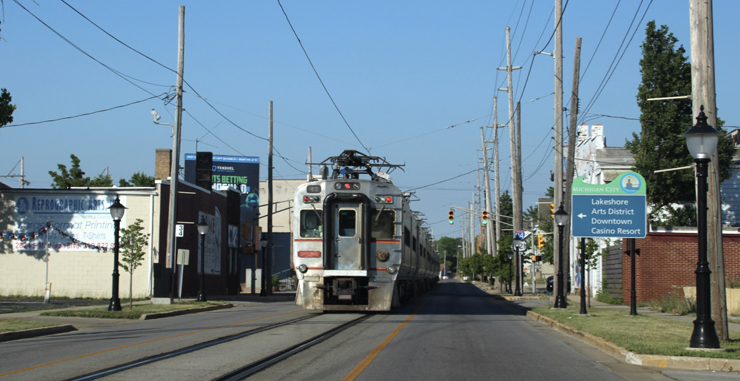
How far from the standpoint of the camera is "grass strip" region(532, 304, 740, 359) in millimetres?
12674

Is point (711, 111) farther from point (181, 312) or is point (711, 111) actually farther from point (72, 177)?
point (72, 177)

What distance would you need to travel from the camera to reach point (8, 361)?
11648mm

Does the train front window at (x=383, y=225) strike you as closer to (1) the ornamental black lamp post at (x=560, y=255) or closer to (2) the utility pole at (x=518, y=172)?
(1) the ornamental black lamp post at (x=560, y=255)

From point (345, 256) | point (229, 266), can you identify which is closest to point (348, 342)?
point (345, 256)

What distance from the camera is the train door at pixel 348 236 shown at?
21.9 meters

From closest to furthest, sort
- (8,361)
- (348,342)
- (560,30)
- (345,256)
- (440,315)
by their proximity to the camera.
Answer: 1. (8,361)
2. (348,342)
3. (345,256)
4. (440,315)
5. (560,30)

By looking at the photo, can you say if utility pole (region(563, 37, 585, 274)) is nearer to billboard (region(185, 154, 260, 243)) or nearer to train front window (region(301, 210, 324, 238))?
train front window (region(301, 210, 324, 238))

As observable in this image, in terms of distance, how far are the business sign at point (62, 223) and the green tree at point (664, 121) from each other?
79.0ft

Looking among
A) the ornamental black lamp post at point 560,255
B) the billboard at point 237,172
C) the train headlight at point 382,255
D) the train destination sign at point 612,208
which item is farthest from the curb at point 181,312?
the billboard at point 237,172

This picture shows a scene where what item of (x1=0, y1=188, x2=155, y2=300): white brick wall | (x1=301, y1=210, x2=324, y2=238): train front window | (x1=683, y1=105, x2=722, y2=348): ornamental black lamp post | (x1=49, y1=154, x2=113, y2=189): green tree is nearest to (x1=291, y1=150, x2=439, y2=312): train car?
(x1=301, y1=210, x2=324, y2=238): train front window

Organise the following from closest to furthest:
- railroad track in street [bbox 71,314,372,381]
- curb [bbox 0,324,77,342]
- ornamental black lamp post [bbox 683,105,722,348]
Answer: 1. railroad track in street [bbox 71,314,372,381]
2. ornamental black lamp post [bbox 683,105,722,348]
3. curb [bbox 0,324,77,342]

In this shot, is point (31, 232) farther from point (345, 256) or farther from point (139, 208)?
point (345, 256)

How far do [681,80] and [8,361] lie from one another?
30.8 m

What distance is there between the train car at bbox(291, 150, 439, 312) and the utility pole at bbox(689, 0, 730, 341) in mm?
9586
